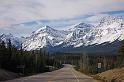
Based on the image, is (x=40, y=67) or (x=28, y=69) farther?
(x=40, y=67)

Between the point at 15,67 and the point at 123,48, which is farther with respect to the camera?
the point at 123,48

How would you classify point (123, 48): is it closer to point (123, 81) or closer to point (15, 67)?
point (15, 67)

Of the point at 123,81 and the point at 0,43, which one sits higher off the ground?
the point at 0,43

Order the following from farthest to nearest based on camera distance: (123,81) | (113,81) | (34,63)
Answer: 1. (34,63)
2. (113,81)
3. (123,81)

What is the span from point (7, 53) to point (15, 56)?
6.95 meters

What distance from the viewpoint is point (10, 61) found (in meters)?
90.4

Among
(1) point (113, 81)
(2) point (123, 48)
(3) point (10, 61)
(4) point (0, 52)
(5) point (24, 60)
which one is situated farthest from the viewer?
(2) point (123, 48)

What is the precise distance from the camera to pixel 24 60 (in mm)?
103938

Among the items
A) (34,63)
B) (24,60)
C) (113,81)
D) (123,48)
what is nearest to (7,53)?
(24,60)

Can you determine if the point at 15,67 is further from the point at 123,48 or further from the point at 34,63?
the point at 123,48

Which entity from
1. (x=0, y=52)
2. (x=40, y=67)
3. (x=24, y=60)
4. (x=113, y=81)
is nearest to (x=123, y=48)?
(x=40, y=67)

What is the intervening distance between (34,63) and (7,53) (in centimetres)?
3488

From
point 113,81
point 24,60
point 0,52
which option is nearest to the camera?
point 113,81

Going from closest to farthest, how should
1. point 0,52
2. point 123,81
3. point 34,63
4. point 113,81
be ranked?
point 123,81 < point 113,81 < point 0,52 < point 34,63
